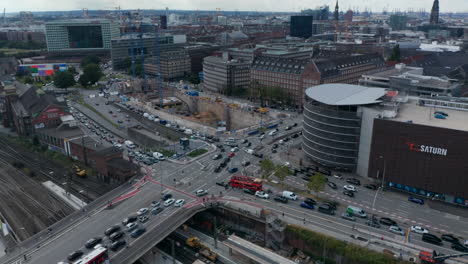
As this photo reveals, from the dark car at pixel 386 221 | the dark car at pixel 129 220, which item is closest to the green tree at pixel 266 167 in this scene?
the dark car at pixel 386 221

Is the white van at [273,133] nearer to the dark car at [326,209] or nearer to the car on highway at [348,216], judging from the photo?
the dark car at [326,209]

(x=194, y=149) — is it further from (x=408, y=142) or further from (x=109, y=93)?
(x=109, y=93)

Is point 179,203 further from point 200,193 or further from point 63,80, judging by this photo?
point 63,80

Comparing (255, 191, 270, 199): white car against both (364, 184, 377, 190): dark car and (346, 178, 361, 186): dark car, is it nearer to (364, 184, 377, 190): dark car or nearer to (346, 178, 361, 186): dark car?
(346, 178, 361, 186): dark car

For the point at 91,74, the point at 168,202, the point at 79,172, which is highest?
the point at 91,74

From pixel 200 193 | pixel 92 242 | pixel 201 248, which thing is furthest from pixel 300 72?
pixel 92 242
